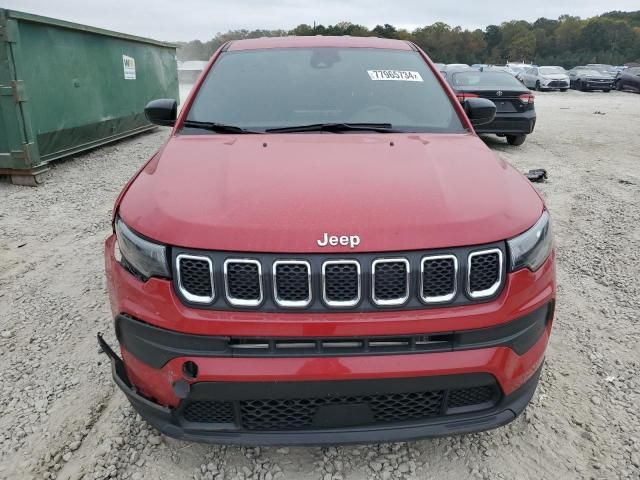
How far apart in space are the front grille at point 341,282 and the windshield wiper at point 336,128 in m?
1.19

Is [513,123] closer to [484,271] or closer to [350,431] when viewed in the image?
[484,271]

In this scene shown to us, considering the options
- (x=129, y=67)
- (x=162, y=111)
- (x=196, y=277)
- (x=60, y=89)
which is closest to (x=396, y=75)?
(x=162, y=111)

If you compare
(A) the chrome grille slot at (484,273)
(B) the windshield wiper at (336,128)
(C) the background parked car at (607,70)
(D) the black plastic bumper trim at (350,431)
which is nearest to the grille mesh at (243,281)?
(D) the black plastic bumper trim at (350,431)

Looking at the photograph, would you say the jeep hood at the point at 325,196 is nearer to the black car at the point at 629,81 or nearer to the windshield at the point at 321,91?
the windshield at the point at 321,91

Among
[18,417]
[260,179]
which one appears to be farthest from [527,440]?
[18,417]

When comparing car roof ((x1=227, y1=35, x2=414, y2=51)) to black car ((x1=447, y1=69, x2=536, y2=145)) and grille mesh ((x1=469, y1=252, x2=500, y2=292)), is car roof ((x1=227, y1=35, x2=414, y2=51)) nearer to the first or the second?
grille mesh ((x1=469, y1=252, x2=500, y2=292))

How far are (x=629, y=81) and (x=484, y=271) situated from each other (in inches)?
1364

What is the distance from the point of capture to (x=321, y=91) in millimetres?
2992

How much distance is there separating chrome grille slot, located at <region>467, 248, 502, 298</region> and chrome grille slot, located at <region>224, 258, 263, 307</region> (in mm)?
725

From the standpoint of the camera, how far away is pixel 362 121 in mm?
2812

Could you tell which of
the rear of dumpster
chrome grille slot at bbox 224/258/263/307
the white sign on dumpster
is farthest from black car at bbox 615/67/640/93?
chrome grille slot at bbox 224/258/263/307

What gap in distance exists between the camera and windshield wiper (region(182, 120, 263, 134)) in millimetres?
2718

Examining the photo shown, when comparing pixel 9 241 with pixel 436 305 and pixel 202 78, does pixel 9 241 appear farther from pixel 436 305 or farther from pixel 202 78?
pixel 436 305

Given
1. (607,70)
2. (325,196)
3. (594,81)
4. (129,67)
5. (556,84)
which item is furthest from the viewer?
(607,70)
